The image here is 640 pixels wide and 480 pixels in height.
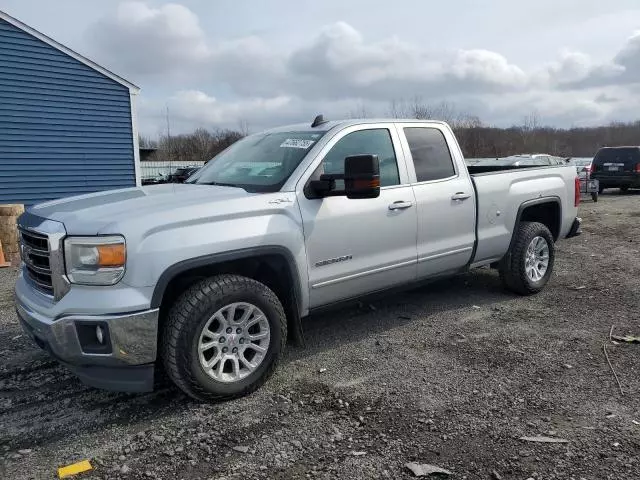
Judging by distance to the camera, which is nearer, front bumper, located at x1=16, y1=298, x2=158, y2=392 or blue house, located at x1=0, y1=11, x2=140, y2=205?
front bumper, located at x1=16, y1=298, x2=158, y2=392

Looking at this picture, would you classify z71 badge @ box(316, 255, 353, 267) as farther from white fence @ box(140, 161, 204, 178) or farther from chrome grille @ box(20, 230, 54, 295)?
white fence @ box(140, 161, 204, 178)

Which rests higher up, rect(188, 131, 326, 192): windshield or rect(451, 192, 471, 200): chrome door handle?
rect(188, 131, 326, 192): windshield

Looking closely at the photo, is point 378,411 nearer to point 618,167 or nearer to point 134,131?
point 134,131

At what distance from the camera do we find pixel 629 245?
903cm

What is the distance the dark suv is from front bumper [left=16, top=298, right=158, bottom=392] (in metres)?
20.1

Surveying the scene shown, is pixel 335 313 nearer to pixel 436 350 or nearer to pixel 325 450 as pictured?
pixel 436 350

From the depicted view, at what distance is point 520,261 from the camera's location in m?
5.66

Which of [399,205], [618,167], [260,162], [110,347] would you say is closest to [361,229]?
[399,205]

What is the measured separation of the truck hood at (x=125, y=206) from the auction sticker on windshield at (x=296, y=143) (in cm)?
68

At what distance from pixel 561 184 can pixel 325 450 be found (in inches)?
181

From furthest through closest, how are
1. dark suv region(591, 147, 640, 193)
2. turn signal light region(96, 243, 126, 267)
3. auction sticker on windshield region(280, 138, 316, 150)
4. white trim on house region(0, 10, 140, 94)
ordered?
1. dark suv region(591, 147, 640, 193)
2. white trim on house region(0, 10, 140, 94)
3. auction sticker on windshield region(280, 138, 316, 150)
4. turn signal light region(96, 243, 126, 267)

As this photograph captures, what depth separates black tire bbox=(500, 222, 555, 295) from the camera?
5652 millimetres

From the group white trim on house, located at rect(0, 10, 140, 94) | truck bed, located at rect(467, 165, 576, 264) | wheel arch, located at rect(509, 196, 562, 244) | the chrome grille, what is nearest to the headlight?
the chrome grille

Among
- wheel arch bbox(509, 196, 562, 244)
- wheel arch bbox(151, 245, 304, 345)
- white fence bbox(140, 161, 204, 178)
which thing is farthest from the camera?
white fence bbox(140, 161, 204, 178)
